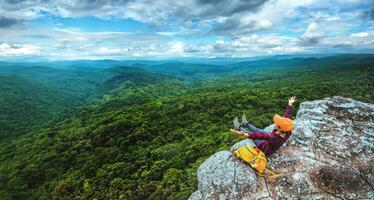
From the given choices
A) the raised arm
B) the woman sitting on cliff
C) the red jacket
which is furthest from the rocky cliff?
the raised arm

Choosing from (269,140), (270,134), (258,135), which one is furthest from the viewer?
(269,140)

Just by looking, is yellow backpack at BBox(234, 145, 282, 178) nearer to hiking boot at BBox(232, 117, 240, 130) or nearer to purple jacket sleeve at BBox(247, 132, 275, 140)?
purple jacket sleeve at BBox(247, 132, 275, 140)

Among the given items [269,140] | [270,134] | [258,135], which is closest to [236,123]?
[258,135]

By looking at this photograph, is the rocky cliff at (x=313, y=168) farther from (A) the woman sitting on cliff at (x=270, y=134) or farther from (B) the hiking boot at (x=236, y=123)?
(B) the hiking boot at (x=236, y=123)

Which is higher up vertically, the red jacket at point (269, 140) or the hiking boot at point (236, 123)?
the hiking boot at point (236, 123)

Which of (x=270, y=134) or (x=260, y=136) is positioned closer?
(x=260, y=136)

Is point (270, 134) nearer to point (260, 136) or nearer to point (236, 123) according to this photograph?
point (260, 136)

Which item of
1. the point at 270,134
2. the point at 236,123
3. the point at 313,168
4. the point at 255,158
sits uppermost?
the point at 236,123

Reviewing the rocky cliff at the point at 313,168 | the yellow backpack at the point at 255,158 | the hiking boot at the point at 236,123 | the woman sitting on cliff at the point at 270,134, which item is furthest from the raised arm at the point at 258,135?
the rocky cliff at the point at 313,168
